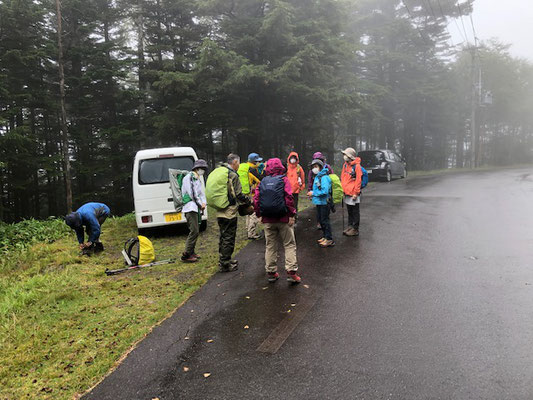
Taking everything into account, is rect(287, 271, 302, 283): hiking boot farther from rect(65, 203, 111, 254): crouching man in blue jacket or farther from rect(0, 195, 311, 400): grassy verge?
rect(65, 203, 111, 254): crouching man in blue jacket

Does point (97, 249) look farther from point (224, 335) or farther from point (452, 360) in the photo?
point (452, 360)

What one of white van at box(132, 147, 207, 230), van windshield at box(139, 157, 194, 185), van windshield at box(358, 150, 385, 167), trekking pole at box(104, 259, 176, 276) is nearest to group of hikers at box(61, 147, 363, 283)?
trekking pole at box(104, 259, 176, 276)

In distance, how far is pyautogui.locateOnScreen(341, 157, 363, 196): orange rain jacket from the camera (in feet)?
25.0

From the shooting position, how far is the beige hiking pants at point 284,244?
5.32 meters

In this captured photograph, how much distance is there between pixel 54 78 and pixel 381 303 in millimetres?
24498

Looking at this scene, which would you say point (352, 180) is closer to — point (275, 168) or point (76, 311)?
point (275, 168)

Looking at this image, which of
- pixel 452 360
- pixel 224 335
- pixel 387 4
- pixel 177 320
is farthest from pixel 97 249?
pixel 387 4

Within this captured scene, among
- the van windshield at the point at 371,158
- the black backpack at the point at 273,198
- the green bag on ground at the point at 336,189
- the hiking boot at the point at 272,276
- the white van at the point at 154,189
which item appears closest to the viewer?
the black backpack at the point at 273,198

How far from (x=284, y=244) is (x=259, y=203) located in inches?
30.8

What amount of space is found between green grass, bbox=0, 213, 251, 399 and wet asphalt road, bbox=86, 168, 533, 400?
35 centimetres

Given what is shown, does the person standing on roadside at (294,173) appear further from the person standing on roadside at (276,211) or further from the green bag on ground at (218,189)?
the person standing on roadside at (276,211)

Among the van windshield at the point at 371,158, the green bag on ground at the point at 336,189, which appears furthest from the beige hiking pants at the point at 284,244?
the van windshield at the point at 371,158

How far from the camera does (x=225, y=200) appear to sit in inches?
237

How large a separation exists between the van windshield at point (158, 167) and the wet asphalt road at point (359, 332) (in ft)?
12.4
